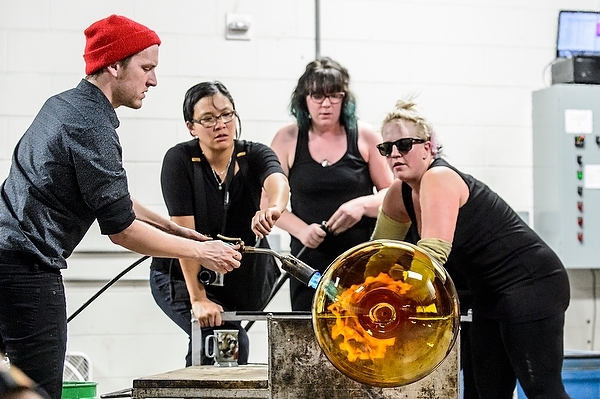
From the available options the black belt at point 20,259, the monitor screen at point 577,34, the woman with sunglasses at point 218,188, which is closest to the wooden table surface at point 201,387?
the black belt at point 20,259

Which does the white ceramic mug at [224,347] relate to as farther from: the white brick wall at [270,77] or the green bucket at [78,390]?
the white brick wall at [270,77]

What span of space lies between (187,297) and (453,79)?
217 cm

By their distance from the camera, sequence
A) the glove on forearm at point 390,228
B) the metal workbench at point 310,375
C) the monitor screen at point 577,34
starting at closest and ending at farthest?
the metal workbench at point 310,375, the glove on forearm at point 390,228, the monitor screen at point 577,34

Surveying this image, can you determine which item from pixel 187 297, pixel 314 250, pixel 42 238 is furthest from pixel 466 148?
pixel 42 238

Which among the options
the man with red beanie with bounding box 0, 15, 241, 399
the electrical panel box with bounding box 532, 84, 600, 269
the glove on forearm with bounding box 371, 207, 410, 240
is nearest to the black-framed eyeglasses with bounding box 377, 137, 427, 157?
the glove on forearm with bounding box 371, 207, 410, 240

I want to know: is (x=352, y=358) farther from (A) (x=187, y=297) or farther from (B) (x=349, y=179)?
(B) (x=349, y=179)

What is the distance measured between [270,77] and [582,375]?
2021mm

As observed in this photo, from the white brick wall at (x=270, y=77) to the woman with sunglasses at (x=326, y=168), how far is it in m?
0.78

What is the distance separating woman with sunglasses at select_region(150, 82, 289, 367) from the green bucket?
1.35 ft

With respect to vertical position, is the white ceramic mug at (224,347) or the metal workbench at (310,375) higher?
the metal workbench at (310,375)

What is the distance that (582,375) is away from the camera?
386 centimetres

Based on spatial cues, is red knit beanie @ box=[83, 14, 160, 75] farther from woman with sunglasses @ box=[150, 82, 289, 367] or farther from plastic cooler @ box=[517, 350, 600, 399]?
plastic cooler @ box=[517, 350, 600, 399]

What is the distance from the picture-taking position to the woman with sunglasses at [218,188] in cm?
315

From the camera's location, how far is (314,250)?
361 cm
